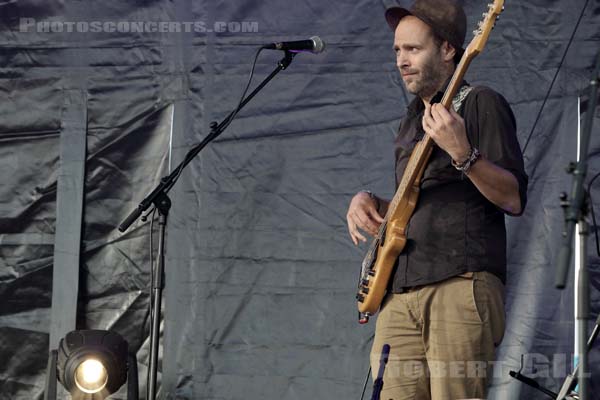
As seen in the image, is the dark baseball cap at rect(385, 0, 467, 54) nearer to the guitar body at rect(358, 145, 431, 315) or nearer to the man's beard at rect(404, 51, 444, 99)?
the man's beard at rect(404, 51, 444, 99)

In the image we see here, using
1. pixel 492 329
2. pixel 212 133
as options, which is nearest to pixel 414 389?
pixel 492 329

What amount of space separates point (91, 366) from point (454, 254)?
1442 mm

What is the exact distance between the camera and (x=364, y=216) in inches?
126

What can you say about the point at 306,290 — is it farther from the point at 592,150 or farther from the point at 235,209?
the point at 592,150

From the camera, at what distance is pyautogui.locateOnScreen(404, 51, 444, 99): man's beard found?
311cm

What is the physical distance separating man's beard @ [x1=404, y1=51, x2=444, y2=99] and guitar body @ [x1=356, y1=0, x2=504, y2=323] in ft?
0.64

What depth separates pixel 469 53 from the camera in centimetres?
288

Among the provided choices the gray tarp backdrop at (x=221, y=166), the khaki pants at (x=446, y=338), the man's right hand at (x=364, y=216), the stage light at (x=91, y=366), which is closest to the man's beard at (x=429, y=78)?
the man's right hand at (x=364, y=216)

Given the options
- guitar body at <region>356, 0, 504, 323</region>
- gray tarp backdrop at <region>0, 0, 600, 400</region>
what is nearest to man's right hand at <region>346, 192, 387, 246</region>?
guitar body at <region>356, 0, 504, 323</region>

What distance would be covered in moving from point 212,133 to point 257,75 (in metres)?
0.63

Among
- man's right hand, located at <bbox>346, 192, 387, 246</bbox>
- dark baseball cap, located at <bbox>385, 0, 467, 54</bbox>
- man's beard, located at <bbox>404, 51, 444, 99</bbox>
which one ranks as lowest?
man's right hand, located at <bbox>346, 192, 387, 246</bbox>

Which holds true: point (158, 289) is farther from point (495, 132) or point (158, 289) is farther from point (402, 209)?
point (495, 132)

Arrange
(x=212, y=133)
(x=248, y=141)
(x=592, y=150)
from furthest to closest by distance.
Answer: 1. (x=248, y=141)
2. (x=592, y=150)
3. (x=212, y=133)

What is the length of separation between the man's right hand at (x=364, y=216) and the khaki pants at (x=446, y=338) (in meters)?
0.29
